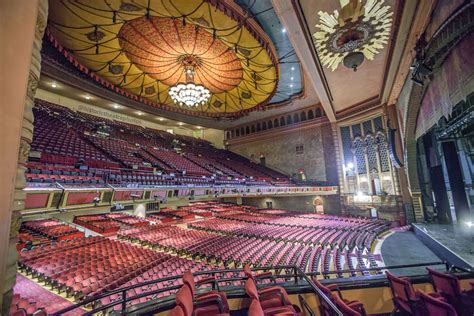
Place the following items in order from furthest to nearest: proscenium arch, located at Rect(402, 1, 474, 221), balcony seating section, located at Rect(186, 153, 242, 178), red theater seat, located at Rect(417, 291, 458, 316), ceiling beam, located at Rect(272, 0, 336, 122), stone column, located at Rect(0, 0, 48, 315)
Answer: balcony seating section, located at Rect(186, 153, 242, 178) → ceiling beam, located at Rect(272, 0, 336, 122) → proscenium arch, located at Rect(402, 1, 474, 221) → red theater seat, located at Rect(417, 291, 458, 316) → stone column, located at Rect(0, 0, 48, 315)

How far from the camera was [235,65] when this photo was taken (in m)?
8.49

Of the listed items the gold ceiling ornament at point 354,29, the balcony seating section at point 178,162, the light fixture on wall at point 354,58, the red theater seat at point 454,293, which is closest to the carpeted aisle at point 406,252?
the red theater seat at point 454,293

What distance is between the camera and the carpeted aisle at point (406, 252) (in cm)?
537

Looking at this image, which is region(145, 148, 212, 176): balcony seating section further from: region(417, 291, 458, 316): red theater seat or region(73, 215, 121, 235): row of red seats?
region(417, 291, 458, 316): red theater seat

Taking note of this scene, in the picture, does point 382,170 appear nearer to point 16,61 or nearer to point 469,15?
point 469,15

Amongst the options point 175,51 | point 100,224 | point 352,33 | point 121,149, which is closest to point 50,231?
point 100,224

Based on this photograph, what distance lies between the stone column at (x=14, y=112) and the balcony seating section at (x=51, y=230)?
5.81 metres

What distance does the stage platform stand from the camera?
190 inches

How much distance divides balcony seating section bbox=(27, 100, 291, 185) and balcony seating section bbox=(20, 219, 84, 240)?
134 cm

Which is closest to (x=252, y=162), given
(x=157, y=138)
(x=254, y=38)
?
(x=157, y=138)

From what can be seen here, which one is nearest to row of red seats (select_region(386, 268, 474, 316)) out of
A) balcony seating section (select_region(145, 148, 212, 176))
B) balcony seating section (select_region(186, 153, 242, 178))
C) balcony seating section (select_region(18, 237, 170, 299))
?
balcony seating section (select_region(18, 237, 170, 299))

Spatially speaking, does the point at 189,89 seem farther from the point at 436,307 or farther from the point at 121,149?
the point at 436,307

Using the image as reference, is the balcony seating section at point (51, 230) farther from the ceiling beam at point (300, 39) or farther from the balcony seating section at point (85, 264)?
the ceiling beam at point (300, 39)

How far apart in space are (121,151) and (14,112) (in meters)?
11.3
